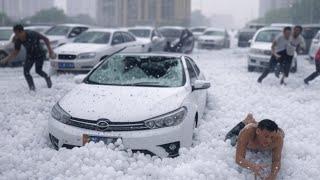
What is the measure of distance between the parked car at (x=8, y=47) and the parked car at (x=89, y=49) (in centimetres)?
211

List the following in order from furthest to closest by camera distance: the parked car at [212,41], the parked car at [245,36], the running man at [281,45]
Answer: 1. the parked car at [245,36]
2. the parked car at [212,41]
3. the running man at [281,45]

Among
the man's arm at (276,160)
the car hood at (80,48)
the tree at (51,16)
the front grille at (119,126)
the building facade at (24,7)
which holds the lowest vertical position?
the man's arm at (276,160)

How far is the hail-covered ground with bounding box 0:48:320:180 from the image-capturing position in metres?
5.16

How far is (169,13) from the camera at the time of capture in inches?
3846

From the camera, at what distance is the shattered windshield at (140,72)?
22.1 feet

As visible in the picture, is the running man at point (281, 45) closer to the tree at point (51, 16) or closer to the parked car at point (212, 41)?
the parked car at point (212, 41)

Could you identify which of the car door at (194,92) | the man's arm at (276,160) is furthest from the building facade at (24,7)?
the man's arm at (276,160)

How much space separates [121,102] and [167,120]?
71cm

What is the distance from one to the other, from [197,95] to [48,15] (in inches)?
2992

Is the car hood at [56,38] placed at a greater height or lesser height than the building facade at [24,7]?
lesser

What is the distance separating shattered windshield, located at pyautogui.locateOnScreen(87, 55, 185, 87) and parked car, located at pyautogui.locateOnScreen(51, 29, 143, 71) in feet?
20.1

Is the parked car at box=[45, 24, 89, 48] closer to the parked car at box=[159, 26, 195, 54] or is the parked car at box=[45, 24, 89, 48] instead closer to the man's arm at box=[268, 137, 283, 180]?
the parked car at box=[159, 26, 195, 54]

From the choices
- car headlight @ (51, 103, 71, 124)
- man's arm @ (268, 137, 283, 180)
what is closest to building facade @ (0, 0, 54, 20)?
car headlight @ (51, 103, 71, 124)

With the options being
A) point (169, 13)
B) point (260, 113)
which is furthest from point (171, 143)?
point (169, 13)
